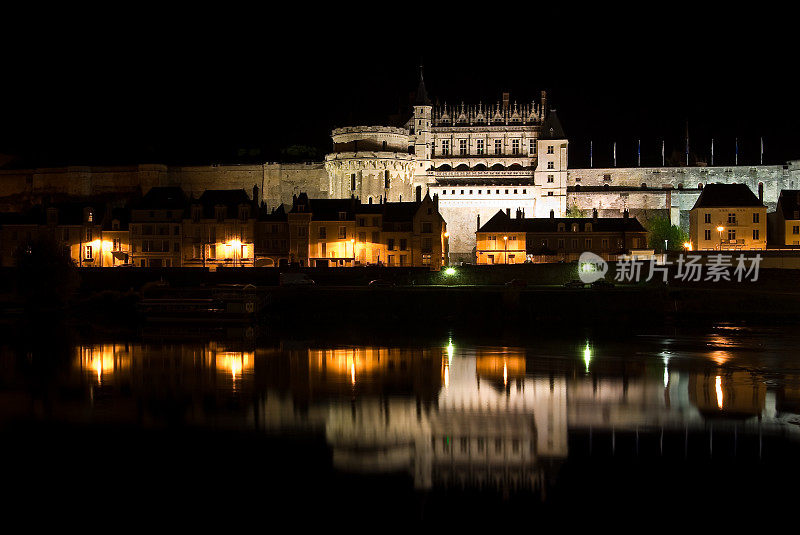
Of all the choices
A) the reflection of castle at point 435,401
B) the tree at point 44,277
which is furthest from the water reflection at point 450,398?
the tree at point 44,277

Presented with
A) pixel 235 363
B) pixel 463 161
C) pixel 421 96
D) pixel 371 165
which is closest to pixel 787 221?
pixel 463 161

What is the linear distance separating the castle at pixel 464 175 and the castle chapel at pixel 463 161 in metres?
0.07

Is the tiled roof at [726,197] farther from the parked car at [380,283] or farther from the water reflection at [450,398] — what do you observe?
the water reflection at [450,398]

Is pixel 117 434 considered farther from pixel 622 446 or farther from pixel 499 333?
pixel 499 333

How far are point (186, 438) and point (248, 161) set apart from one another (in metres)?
62.2

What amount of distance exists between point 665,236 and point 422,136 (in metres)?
20.3

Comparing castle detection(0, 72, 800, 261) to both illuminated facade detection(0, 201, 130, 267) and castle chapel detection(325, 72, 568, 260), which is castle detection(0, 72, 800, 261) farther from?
illuminated facade detection(0, 201, 130, 267)

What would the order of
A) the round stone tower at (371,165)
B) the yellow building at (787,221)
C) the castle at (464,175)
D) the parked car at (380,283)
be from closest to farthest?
the parked car at (380,283) → the yellow building at (787,221) → the castle at (464,175) → the round stone tower at (371,165)

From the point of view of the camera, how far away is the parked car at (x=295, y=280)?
157 ft

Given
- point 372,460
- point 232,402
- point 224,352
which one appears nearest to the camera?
point 372,460

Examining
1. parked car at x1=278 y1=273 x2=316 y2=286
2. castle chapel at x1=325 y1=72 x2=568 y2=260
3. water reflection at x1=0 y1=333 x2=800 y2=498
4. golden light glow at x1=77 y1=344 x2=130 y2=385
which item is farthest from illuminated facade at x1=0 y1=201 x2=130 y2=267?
water reflection at x1=0 y1=333 x2=800 y2=498

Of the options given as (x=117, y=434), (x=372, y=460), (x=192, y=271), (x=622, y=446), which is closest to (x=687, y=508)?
(x=622, y=446)

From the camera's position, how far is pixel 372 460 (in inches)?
677

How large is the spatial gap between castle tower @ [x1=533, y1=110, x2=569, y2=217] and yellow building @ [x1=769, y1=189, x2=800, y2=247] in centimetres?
1636
